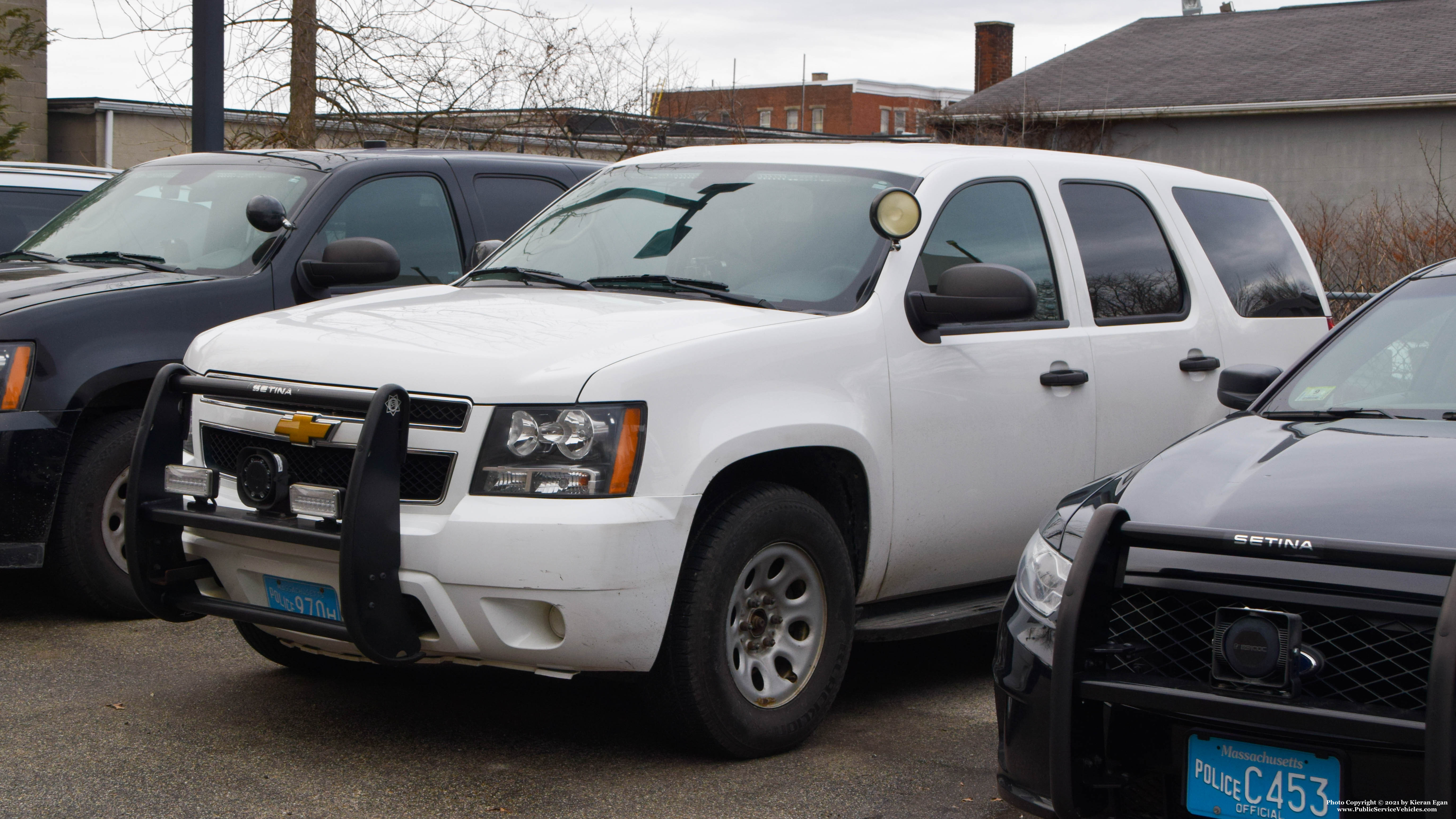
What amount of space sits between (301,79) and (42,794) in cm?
1040

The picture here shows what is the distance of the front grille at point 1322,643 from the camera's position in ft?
9.48

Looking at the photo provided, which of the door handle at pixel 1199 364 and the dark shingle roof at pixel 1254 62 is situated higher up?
the dark shingle roof at pixel 1254 62

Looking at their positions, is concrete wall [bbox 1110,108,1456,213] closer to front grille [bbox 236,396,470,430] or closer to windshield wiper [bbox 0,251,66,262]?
windshield wiper [bbox 0,251,66,262]

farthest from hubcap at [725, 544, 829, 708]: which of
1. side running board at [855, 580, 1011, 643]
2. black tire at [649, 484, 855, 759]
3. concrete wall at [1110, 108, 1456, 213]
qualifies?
concrete wall at [1110, 108, 1456, 213]

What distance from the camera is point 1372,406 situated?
4113mm

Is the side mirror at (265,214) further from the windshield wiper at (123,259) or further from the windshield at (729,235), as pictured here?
the windshield at (729,235)

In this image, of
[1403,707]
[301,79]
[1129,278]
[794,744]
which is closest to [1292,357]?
[1129,278]

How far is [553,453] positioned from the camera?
3969 millimetres

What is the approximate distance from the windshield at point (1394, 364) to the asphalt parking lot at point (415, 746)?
1.49 metres

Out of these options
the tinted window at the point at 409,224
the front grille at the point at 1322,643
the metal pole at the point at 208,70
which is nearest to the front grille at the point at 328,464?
the front grille at the point at 1322,643

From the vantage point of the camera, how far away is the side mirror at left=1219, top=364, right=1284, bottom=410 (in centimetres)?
459

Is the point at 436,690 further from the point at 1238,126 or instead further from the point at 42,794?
the point at 1238,126

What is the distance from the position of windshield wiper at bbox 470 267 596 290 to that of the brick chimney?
1564 inches

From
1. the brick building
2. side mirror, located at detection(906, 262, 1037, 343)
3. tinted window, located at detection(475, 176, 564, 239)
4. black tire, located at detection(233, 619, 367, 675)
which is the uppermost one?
the brick building
